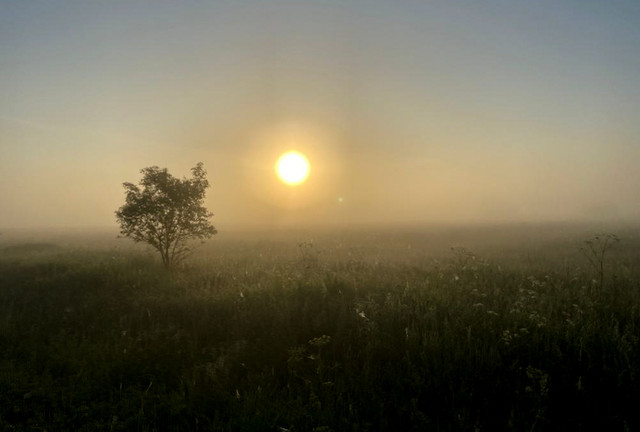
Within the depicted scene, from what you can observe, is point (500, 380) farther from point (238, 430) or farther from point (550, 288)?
point (550, 288)

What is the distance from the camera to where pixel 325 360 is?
6.79 meters

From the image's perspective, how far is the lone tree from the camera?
15016 millimetres

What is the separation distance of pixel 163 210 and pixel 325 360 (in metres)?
11.1

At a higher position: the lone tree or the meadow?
the lone tree

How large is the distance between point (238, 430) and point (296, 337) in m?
2.66

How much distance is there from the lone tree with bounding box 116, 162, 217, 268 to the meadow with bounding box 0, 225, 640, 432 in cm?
468

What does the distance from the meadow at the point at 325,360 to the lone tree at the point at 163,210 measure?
4677mm

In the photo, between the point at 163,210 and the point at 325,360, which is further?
the point at 163,210

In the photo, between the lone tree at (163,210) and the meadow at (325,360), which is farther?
the lone tree at (163,210)

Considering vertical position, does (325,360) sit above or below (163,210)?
below

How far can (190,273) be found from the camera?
14.1 metres

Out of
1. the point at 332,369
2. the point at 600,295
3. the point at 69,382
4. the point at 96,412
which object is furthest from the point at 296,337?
the point at 600,295

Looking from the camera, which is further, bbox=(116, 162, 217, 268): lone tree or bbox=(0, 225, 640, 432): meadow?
bbox=(116, 162, 217, 268): lone tree

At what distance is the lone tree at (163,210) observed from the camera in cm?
1502
